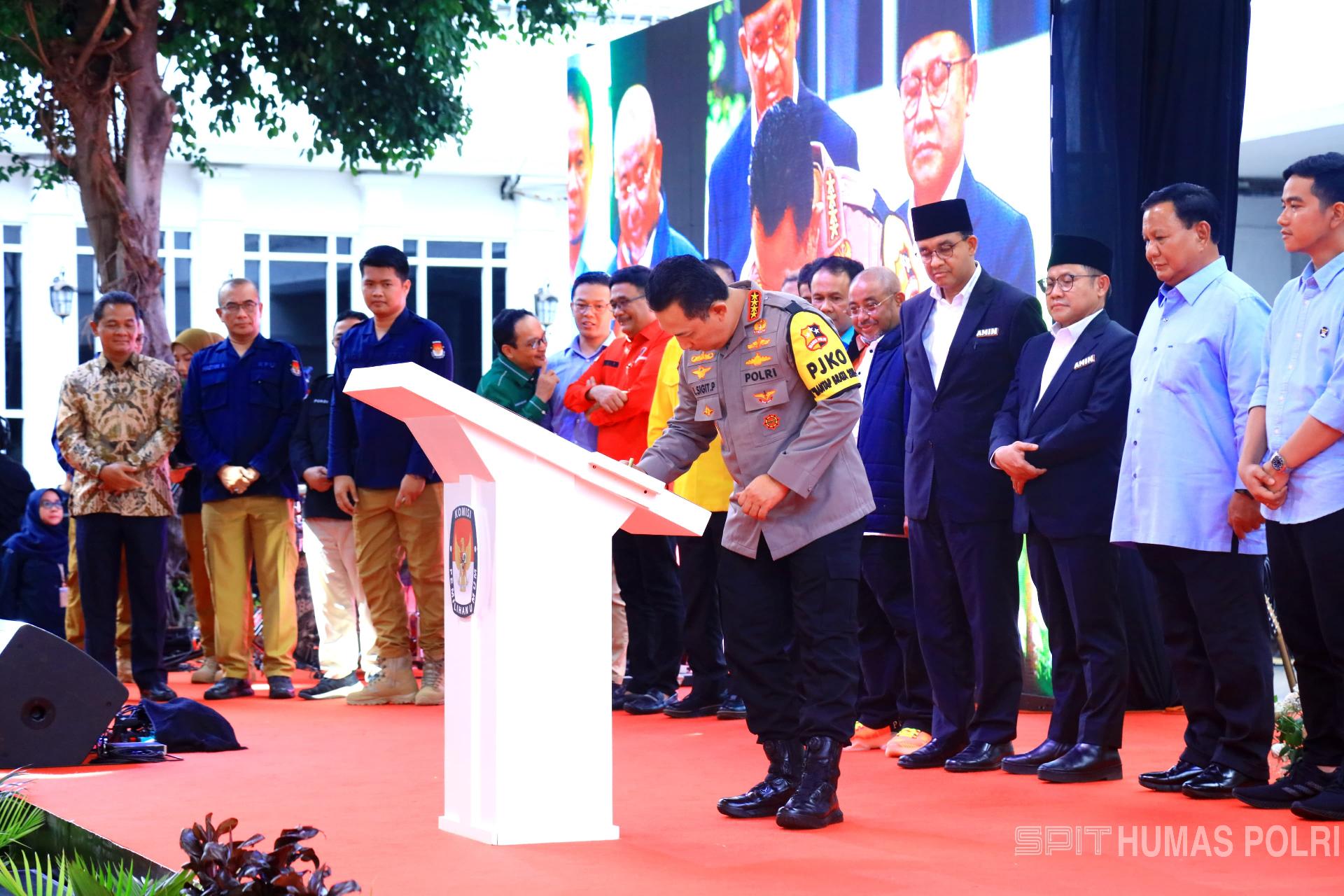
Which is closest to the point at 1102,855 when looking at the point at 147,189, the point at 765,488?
the point at 765,488

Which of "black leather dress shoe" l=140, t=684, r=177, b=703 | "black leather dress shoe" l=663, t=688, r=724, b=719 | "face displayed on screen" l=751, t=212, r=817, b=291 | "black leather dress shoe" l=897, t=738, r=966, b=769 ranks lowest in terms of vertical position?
"black leather dress shoe" l=140, t=684, r=177, b=703

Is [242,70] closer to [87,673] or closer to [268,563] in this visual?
[268,563]

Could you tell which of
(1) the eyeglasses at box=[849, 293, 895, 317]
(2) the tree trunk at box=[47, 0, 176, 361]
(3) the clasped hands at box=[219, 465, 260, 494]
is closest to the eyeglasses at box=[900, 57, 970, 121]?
(1) the eyeglasses at box=[849, 293, 895, 317]

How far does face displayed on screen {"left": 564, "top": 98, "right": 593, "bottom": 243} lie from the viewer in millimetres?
10523

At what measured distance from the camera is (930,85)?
6910 mm

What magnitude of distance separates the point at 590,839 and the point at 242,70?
772 centimetres

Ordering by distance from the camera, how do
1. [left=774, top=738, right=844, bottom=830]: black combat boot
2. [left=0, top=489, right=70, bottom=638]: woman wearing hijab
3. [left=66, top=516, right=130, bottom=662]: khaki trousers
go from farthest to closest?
1. [left=0, top=489, right=70, bottom=638]: woman wearing hijab
2. [left=66, top=516, right=130, bottom=662]: khaki trousers
3. [left=774, top=738, right=844, bottom=830]: black combat boot

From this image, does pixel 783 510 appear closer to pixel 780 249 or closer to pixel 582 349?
pixel 582 349

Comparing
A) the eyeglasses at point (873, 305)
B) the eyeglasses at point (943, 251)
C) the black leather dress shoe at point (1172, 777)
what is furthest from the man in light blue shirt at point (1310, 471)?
the eyeglasses at point (873, 305)

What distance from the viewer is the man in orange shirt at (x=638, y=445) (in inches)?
256

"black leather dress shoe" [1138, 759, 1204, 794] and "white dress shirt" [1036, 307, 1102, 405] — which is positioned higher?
"white dress shirt" [1036, 307, 1102, 405]

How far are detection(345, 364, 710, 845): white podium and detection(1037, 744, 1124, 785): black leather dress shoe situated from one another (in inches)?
59.8

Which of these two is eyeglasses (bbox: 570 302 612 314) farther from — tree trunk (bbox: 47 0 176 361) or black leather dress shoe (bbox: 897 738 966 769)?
tree trunk (bbox: 47 0 176 361)

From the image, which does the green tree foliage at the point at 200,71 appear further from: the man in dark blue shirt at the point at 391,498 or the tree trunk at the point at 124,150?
the man in dark blue shirt at the point at 391,498
